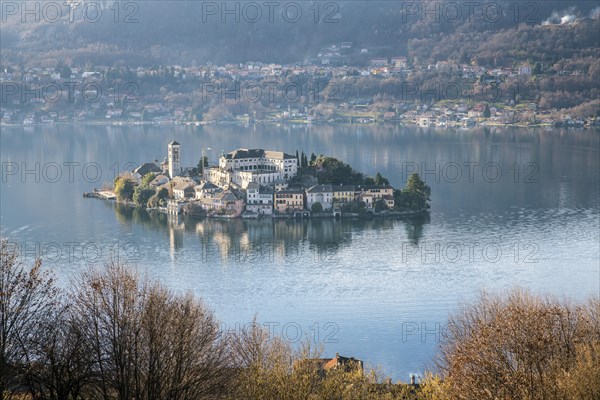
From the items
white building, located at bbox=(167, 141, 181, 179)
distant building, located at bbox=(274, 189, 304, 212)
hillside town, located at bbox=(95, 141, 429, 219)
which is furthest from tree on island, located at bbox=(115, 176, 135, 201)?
distant building, located at bbox=(274, 189, 304, 212)

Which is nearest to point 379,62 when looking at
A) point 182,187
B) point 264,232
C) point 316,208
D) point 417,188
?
point 182,187

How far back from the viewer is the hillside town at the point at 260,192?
13.4 metres

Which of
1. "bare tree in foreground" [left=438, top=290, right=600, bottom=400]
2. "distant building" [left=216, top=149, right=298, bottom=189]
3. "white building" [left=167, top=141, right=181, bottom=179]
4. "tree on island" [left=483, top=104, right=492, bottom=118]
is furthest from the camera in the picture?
"tree on island" [left=483, top=104, right=492, bottom=118]

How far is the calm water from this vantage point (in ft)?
27.6

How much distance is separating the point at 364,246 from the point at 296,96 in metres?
23.4

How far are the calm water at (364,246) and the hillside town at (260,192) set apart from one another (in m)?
0.40

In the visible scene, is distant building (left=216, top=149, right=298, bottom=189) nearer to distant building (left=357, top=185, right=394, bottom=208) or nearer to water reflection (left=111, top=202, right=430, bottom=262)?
water reflection (left=111, top=202, right=430, bottom=262)

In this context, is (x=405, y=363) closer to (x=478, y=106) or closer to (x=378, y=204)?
(x=378, y=204)

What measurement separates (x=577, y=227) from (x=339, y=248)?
2.95 m

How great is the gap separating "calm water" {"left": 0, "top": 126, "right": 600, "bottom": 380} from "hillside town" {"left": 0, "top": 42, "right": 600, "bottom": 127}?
33.0 ft

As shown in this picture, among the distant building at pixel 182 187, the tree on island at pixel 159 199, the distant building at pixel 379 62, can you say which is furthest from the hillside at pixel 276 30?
the tree on island at pixel 159 199

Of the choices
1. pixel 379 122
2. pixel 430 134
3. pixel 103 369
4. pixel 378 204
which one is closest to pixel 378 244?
pixel 378 204

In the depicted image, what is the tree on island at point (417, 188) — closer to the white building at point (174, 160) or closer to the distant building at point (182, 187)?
the distant building at point (182, 187)

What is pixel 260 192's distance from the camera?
13578 millimetres
